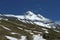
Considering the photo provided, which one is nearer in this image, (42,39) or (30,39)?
(30,39)

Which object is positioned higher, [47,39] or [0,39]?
[47,39]

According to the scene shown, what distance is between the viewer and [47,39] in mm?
71875

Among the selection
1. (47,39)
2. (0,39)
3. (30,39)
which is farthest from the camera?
(47,39)

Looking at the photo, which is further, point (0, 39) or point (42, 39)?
point (42, 39)

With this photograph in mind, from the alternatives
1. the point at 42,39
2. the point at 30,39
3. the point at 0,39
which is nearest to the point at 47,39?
the point at 42,39

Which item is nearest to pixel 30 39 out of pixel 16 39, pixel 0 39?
pixel 16 39

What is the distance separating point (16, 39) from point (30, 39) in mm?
4224

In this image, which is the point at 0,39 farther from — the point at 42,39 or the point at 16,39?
Result: the point at 42,39

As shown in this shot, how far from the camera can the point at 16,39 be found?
6838 centimetres

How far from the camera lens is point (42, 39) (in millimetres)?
74125

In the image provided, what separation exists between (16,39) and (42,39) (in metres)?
9.22

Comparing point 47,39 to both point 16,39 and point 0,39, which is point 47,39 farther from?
point 0,39

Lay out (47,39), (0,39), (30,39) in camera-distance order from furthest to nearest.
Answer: (47,39)
(30,39)
(0,39)

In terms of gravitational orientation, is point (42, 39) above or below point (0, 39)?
above
